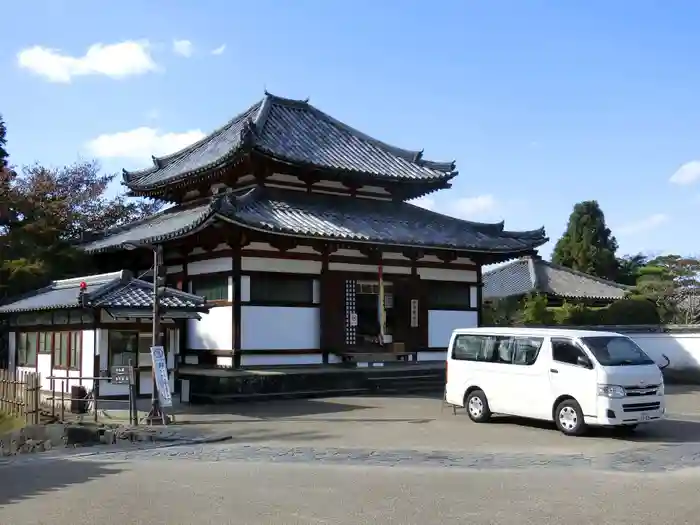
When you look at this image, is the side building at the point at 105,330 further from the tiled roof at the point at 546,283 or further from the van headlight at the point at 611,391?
the tiled roof at the point at 546,283

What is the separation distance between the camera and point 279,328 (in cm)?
2247

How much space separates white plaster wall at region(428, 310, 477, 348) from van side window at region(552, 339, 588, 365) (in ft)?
38.1

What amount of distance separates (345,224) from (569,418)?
11.5m

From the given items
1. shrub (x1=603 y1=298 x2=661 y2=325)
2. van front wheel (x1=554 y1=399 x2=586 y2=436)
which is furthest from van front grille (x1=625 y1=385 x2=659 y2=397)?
shrub (x1=603 y1=298 x2=661 y2=325)

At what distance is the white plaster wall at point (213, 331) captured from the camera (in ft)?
72.4

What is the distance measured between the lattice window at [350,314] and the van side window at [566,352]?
1025 cm

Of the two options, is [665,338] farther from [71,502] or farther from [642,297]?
[71,502]

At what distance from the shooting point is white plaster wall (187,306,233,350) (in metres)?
22.1

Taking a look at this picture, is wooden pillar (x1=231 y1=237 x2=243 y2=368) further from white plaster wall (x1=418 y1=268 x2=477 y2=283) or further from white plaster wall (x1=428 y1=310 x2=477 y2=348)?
white plaster wall (x1=428 y1=310 x2=477 y2=348)

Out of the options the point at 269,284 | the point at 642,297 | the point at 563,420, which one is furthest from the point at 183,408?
the point at 642,297

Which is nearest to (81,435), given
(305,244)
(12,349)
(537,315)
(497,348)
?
(497,348)

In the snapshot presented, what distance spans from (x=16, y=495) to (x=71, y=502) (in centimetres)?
98

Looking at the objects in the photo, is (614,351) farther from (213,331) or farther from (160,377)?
(213,331)

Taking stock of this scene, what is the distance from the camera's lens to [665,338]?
26.2 meters
